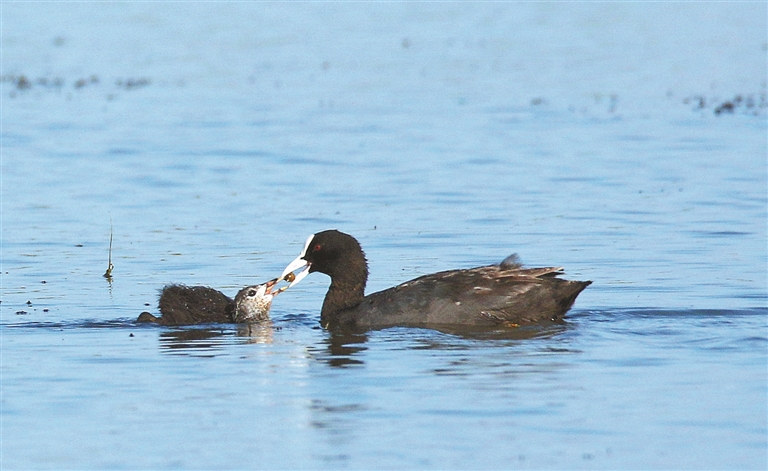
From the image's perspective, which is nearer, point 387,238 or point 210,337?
point 210,337

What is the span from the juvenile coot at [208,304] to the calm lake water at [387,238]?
192 millimetres

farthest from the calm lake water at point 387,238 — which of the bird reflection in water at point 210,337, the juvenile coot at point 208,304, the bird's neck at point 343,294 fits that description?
the bird's neck at point 343,294

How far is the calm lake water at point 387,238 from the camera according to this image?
9.17 meters

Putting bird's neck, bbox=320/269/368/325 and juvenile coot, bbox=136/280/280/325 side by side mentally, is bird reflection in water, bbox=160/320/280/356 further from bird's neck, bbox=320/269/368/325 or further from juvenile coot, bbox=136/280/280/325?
bird's neck, bbox=320/269/368/325

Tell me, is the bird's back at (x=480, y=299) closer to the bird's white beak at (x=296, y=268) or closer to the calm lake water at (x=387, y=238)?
the calm lake water at (x=387, y=238)

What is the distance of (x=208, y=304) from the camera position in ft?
44.1

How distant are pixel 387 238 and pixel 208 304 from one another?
438cm

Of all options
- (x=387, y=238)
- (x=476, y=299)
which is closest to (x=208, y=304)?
(x=476, y=299)

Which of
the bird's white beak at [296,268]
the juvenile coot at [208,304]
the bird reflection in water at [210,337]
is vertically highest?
the bird's white beak at [296,268]

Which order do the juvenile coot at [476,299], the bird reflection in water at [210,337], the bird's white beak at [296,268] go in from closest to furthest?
the bird reflection in water at [210,337] → the juvenile coot at [476,299] → the bird's white beak at [296,268]

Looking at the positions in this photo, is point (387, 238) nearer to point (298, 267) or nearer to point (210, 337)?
point (298, 267)

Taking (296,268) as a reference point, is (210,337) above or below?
below

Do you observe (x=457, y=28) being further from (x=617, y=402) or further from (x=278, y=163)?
(x=617, y=402)

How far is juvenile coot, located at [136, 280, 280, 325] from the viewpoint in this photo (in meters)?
13.2
